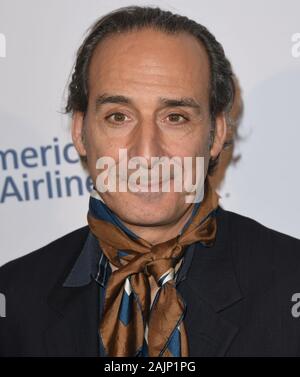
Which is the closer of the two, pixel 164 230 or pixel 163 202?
pixel 163 202

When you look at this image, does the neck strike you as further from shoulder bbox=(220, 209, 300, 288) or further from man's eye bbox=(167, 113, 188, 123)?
man's eye bbox=(167, 113, 188, 123)

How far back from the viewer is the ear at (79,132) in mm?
2240

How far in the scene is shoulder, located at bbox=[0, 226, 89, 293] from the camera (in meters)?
2.24

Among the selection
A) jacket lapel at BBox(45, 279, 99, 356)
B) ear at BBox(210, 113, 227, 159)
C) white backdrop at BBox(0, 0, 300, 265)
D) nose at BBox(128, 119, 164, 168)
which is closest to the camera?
nose at BBox(128, 119, 164, 168)

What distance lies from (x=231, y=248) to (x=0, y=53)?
1.23m

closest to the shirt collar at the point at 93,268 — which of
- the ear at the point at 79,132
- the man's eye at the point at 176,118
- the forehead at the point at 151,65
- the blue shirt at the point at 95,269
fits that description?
the blue shirt at the point at 95,269

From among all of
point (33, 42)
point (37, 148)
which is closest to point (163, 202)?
point (37, 148)

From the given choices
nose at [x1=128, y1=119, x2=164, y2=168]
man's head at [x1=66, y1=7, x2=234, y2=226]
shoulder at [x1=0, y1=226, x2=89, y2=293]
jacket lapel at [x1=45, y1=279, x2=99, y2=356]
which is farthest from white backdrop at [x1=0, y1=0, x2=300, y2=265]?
nose at [x1=128, y1=119, x2=164, y2=168]

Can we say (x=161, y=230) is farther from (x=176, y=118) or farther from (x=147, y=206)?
(x=176, y=118)

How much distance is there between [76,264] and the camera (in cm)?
221

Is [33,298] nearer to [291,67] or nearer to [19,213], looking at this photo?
[19,213]

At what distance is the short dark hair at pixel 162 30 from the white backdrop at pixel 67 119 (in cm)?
29

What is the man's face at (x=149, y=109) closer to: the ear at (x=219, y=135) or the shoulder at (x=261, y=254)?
the ear at (x=219, y=135)

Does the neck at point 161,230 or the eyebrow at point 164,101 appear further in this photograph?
the neck at point 161,230
